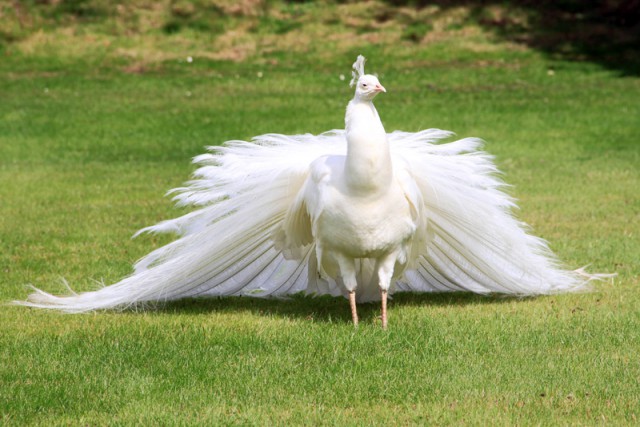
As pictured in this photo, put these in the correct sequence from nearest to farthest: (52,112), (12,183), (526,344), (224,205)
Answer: (526,344) → (224,205) → (12,183) → (52,112)

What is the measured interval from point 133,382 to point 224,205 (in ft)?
6.62

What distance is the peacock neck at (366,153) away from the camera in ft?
19.6

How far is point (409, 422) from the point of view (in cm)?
476

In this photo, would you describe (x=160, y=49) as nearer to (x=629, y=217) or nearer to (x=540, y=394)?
(x=629, y=217)

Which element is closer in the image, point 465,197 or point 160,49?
point 465,197

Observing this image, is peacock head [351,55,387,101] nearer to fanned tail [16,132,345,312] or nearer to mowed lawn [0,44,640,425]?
fanned tail [16,132,345,312]

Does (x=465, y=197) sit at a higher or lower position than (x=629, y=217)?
higher

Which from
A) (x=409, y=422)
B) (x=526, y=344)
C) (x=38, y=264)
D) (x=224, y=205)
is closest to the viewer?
(x=409, y=422)

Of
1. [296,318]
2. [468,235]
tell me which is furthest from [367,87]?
[296,318]

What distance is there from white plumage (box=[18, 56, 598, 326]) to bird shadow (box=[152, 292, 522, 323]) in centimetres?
8

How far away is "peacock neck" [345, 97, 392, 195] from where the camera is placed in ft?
19.6

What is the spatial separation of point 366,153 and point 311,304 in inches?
73.9

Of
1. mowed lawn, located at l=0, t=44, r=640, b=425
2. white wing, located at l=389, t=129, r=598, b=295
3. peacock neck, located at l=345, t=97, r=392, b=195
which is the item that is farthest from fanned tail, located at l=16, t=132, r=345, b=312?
peacock neck, located at l=345, t=97, r=392, b=195

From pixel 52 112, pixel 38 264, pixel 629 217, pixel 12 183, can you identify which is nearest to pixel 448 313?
pixel 38 264
